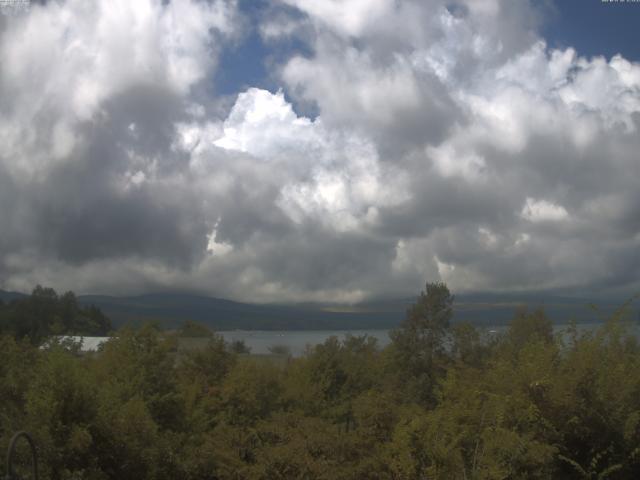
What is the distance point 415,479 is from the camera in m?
14.6

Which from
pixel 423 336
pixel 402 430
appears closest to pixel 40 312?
pixel 423 336

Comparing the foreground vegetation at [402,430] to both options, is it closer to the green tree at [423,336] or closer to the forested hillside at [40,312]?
the green tree at [423,336]

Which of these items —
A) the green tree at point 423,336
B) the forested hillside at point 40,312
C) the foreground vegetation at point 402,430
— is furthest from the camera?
the forested hillside at point 40,312

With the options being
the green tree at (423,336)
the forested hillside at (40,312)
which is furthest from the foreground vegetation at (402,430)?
the forested hillside at (40,312)

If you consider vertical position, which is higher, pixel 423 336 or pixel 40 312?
pixel 40 312

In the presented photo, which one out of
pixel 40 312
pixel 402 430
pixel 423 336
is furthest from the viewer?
pixel 40 312

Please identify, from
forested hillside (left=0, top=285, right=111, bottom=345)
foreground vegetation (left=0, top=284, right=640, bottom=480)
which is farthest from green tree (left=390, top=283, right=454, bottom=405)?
forested hillside (left=0, top=285, right=111, bottom=345)

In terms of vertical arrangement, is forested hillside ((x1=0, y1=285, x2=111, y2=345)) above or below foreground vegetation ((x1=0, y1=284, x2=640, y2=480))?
above

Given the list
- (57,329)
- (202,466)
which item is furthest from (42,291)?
(202,466)

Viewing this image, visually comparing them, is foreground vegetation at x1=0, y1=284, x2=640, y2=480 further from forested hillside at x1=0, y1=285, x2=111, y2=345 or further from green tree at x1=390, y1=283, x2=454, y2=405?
forested hillside at x1=0, y1=285, x2=111, y2=345

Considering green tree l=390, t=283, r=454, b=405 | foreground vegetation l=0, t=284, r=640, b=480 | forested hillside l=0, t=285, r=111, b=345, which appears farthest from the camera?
forested hillside l=0, t=285, r=111, b=345

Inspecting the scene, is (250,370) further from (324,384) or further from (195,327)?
(195,327)

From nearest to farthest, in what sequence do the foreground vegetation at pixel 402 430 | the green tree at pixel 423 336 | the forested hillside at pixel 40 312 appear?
1. the foreground vegetation at pixel 402 430
2. the green tree at pixel 423 336
3. the forested hillside at pixel 40 312

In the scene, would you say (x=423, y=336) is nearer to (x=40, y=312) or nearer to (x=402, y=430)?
(x=402, y=430)
